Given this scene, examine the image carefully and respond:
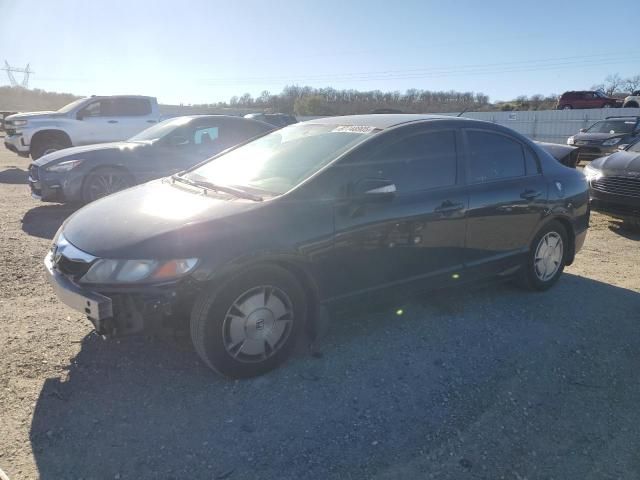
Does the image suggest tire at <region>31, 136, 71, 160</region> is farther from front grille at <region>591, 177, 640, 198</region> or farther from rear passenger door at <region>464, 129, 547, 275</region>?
front grille at <region>591, 177, 640, 198</region>

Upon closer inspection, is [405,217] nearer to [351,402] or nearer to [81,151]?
[351,402]

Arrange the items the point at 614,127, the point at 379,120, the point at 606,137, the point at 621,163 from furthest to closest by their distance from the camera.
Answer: the point at 614,127
the point at 606,137
the point at 621,163
the point at 379,120

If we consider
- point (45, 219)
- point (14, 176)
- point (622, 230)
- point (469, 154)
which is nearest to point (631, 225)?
point (622, 230)

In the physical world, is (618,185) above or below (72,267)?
below

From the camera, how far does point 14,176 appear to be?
12.0m

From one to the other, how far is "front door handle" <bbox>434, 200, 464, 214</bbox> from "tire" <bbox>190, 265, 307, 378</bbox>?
1318 mm

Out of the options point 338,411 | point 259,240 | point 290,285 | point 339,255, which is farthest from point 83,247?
point 338,411

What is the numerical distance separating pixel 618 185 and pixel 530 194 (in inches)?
154

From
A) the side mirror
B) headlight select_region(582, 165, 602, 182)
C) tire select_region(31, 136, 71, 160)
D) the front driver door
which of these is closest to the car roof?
the front driver door

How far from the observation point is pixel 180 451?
246cm

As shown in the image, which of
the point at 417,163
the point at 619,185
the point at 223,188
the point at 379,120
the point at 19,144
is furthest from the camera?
the point at 19,144

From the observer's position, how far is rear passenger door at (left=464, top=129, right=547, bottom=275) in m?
4.07

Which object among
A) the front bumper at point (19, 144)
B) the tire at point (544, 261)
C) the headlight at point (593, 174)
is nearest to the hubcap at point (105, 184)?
the tire at point (544, 261)

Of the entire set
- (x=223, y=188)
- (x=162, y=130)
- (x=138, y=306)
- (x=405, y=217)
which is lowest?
(x=138, y=306)
